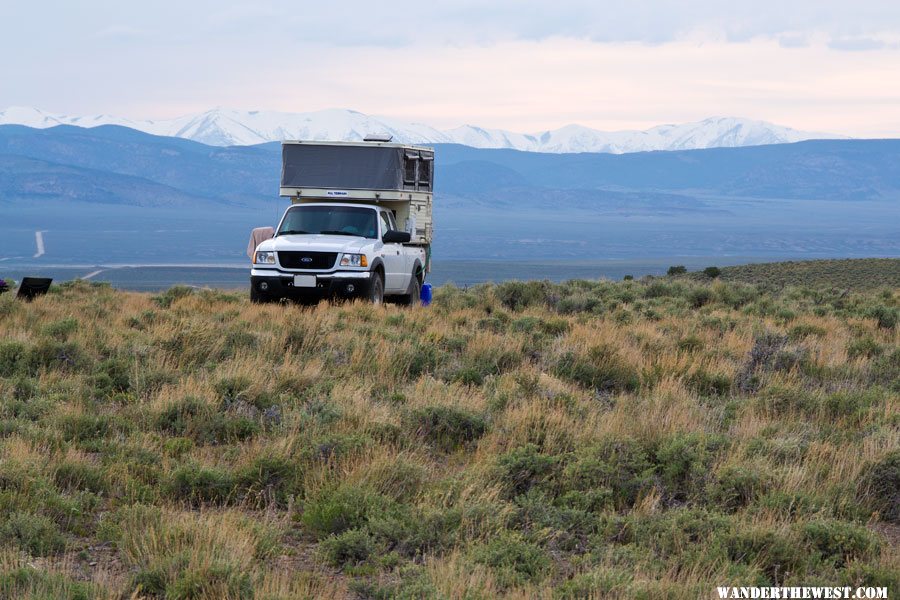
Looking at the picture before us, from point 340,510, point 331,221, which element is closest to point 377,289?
point 331,221

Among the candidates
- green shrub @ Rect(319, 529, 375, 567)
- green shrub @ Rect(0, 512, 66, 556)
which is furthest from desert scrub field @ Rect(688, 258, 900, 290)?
green shrub @ Rect(0, 512, 66, 556)

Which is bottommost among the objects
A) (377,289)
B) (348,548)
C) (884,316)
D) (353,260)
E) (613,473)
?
(348,548)

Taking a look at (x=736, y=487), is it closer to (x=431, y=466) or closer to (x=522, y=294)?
(x=431, y=466)

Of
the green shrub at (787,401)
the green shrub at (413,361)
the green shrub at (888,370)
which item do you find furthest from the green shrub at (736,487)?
the green shrub at (888,370)

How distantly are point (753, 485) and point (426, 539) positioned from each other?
2101 mm

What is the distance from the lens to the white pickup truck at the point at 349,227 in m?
16.9

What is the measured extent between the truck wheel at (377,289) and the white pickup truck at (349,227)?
15 mm

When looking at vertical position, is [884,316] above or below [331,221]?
below

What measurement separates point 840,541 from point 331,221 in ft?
43.3

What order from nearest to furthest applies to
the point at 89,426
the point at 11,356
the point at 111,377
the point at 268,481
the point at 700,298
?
the point at 268,481 → the point at 89,426 → the point at 111,377 → the point at 11,356 → the point at 700,298

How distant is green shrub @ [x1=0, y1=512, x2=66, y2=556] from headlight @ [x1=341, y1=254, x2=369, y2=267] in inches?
444

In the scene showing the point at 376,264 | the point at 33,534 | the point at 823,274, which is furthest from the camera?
the point at 823,274

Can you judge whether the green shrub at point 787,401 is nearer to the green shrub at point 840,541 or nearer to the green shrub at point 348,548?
the green shrub at point 840,541

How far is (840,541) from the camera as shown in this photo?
5676 mm
